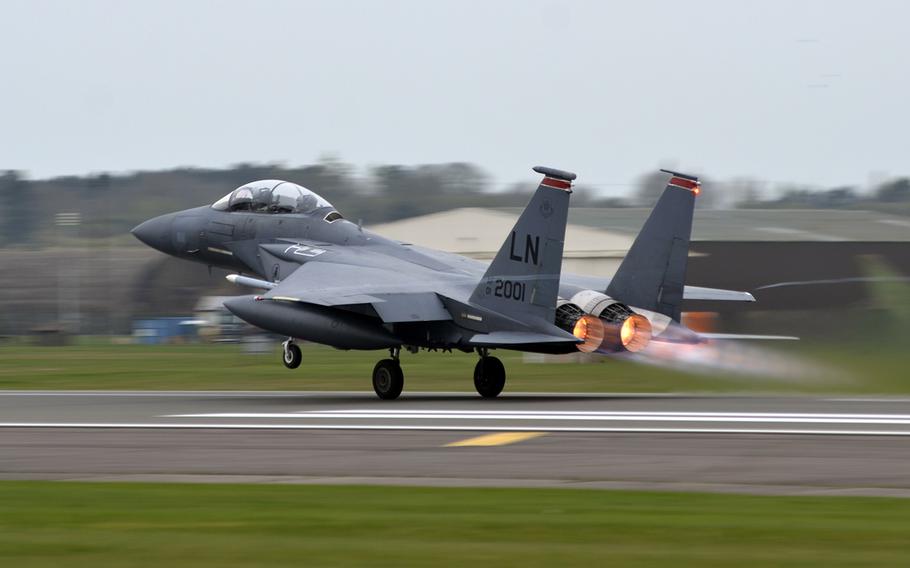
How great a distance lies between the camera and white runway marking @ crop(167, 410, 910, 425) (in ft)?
60.7

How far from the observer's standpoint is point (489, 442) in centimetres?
1617

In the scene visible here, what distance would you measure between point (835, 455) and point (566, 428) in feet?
14.1

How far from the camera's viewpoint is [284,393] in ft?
90.1

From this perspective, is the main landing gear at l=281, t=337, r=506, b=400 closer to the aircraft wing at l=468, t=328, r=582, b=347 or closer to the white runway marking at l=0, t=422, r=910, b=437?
the aircraft wing at l=468, t=328, r=582, b=347

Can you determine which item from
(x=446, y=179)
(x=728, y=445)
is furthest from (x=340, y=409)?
(x=446, y=179)

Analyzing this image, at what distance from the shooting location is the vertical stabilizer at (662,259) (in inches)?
909

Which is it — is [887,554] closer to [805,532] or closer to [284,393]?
[805,532]

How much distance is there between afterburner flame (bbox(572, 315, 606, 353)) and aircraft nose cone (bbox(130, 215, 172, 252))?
9.75 m

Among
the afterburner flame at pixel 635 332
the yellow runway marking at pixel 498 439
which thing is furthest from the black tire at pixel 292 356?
the yellow runway marking at pixel 498 439

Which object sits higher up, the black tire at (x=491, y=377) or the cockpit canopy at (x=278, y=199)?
the cockpit canopy at (x=278, y=199)

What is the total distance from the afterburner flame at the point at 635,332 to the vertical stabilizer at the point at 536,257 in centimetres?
125

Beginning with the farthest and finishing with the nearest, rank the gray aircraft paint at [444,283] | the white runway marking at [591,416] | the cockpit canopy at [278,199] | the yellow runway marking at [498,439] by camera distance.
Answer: the cockpit canopy at [278,199] < the gray aircraft paint at [444,283] < the white runway marking at [591,416] < the yellow runway marking at [498,439]

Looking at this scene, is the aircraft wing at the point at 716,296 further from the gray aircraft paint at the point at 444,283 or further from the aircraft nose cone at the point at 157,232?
the aircraft nose cone at the point at 157,232

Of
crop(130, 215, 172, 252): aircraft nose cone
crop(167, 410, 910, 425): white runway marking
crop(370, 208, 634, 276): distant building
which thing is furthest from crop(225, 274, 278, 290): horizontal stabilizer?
crop(370, 208, 634, 276): distant building
